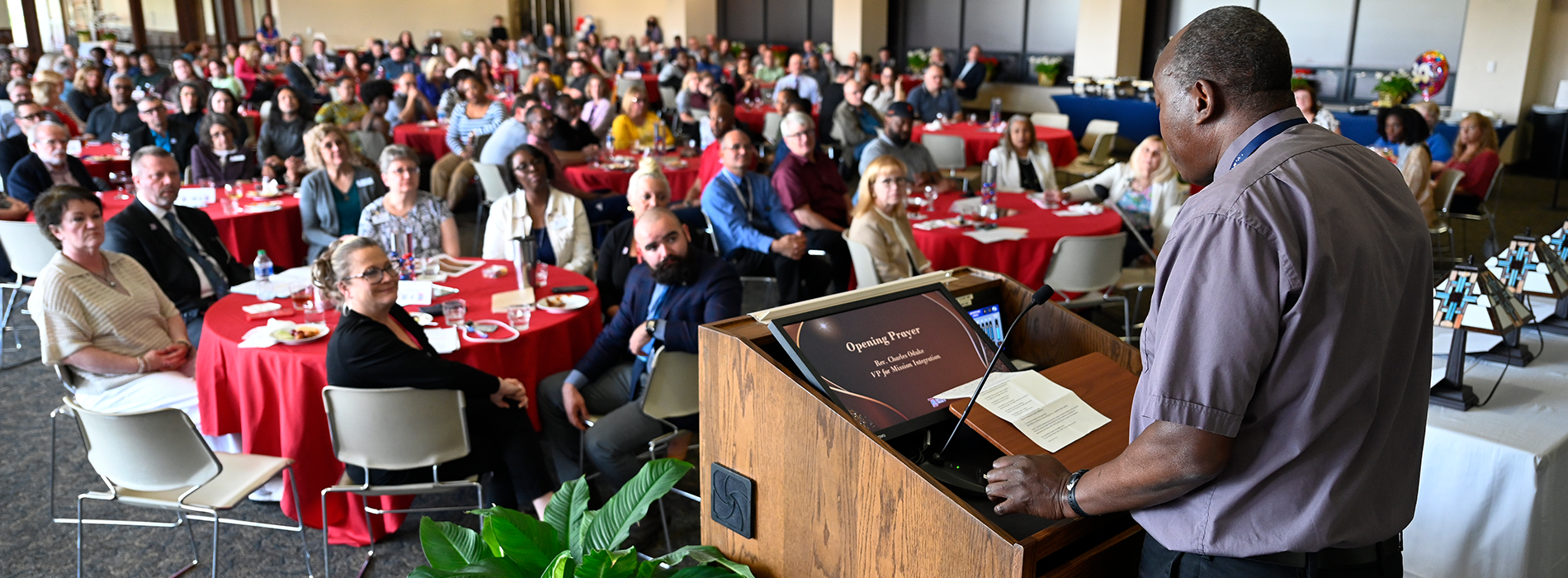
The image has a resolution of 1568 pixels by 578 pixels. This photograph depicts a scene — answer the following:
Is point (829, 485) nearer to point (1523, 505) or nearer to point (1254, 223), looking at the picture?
point (1254, 223)

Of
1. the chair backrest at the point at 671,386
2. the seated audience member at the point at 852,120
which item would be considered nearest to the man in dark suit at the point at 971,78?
the seated audience member at the point at 852,120

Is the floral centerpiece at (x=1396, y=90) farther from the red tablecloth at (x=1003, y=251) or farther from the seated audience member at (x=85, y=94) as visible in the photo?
the seated audience member at (x=85, y=94)

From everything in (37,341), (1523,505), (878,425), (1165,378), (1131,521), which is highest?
(1165,378)

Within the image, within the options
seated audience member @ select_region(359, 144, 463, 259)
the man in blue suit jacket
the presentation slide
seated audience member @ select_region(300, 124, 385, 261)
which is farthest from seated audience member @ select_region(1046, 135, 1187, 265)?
the presentation slide

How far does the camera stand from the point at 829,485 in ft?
4.54

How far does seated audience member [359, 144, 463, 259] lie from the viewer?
4395mm

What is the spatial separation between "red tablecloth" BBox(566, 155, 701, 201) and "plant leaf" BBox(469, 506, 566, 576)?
5.02 metres

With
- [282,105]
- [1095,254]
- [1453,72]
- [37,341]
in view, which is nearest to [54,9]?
[282,105]

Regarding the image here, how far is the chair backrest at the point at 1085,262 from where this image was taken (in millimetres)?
4547

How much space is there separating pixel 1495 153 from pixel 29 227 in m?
8.68

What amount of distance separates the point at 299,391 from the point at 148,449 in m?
0.48

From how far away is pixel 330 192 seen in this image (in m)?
5.05

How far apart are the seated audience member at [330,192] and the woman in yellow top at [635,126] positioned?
9.06 ft

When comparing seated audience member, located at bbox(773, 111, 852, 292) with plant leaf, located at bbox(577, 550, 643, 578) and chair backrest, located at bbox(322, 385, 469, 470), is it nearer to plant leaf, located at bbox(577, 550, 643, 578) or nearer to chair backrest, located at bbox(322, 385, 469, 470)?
chair backrest, located at bbox(322, 385, 469, 470)
